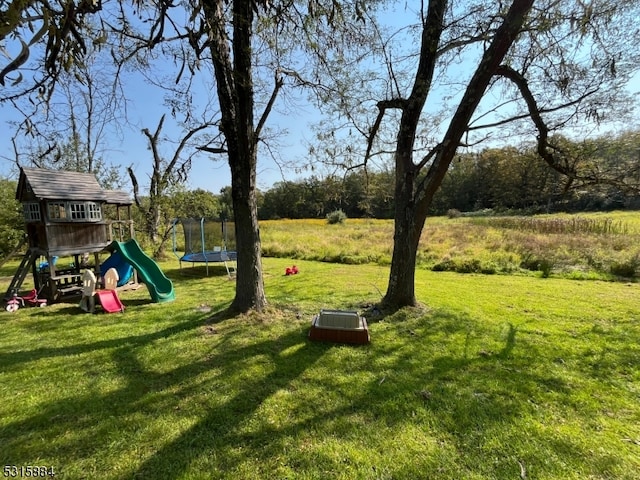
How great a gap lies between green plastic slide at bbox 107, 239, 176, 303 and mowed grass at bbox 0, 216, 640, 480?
4.63 ft

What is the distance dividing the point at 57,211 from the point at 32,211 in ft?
1.84

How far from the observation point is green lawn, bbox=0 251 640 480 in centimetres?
215

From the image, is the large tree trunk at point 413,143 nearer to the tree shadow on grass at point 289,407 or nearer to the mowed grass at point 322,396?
the mowed grass at point 322,396

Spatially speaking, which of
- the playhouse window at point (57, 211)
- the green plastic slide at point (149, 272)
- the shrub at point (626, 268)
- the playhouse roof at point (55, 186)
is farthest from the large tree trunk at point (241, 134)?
the shrub at point (626, 268)

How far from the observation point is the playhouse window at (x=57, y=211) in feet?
22.5

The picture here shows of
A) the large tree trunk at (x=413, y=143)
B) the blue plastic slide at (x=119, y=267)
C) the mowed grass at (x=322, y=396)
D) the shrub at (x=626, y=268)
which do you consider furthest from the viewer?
the shrub at (x=626, y=268)

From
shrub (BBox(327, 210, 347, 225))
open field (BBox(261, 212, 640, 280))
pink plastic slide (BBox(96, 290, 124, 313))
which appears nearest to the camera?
pink plastic slide (BBox(96, 290, 124, 313))

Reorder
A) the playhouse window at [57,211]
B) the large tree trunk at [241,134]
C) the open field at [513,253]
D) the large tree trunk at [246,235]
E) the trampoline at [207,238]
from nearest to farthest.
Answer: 1. the large tree trunk at [241,134]
2. the large tree trunk at [246,235]
3. the playhouse window at [57,211]
4. the open field at [513,253]
5. the trampoline at [207,238]

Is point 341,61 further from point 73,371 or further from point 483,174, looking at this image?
point 483,174

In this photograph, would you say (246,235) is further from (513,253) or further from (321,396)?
(513,253)

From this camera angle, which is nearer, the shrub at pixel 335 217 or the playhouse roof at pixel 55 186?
the playhouse roof at pixel 55 186

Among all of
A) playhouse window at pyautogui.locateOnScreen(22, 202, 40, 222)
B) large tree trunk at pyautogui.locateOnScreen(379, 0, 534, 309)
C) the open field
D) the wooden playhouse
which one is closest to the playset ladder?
the wooden playhouse

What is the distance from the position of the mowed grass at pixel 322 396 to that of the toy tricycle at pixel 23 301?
0.73m

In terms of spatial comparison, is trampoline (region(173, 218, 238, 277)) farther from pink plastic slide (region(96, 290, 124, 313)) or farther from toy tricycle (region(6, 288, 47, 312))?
pink plastic slide (region(96, 290, 124, 313))
